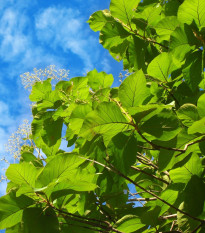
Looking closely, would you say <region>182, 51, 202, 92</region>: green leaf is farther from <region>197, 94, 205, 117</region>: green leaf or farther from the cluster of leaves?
<region>197, 94, 205, 117</region>: green leaf

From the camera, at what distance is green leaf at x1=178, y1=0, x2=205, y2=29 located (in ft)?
4.82

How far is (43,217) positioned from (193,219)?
79 cm

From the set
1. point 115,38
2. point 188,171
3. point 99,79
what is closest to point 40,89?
point 99,79

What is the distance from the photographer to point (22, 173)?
4.19 ft

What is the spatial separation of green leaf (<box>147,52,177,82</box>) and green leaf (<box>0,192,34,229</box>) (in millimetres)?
1178

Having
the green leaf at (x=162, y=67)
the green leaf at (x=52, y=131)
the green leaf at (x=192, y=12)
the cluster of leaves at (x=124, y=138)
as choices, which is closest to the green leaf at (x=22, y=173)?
the cluster of leaves at (x=124, y=138)

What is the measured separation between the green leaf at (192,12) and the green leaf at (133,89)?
1.86 feet

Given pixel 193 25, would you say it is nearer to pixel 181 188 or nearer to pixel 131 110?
pixel 131 110

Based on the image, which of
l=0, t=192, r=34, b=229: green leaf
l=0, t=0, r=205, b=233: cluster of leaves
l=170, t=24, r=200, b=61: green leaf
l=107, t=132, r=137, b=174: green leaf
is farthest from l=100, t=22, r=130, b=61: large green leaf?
l=0, t=192, r=34, b=229: green leaf

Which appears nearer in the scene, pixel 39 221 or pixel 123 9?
pixel 39 221

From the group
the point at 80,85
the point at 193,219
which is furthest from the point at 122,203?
the point at 80,85

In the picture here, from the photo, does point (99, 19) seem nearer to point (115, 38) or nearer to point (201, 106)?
point (115, 38)

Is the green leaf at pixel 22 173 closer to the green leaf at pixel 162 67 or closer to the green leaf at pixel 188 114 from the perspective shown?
the green leaf at pixel 188 114

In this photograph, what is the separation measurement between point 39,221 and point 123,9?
5.10 ft
